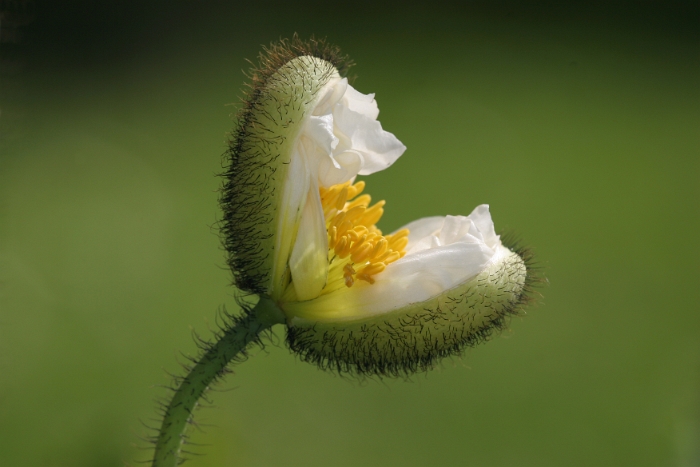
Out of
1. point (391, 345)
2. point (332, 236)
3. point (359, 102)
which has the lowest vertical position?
point (391, 345)

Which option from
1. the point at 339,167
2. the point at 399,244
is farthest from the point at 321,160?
the point at 399,244

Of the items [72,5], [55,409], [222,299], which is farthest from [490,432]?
[72,5]

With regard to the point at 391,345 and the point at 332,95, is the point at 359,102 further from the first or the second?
the point at 391,345

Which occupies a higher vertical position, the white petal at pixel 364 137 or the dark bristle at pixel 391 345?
the white petal at pixel 364 137

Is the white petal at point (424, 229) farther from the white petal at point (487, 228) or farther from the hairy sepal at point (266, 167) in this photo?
the hairy sepal at point (266, 167)

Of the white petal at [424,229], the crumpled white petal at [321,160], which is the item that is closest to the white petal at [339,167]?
the crumpled white petal at [321,160]

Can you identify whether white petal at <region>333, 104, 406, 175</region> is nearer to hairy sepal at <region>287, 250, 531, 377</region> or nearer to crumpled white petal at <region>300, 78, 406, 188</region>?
crumpled white petal at <region>300, 78, 406, 188</region>

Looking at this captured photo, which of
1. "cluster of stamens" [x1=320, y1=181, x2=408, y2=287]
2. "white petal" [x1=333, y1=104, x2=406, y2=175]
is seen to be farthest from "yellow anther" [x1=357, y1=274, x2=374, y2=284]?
"white petal" [x1=333, y1=104, x2=406, y2=175]
